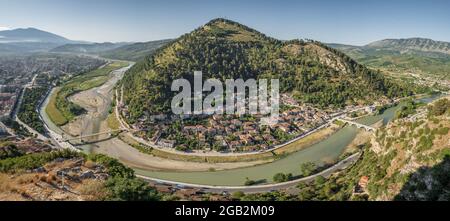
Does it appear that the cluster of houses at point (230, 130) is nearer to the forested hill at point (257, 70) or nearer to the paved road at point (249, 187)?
the forested hill at point (257, 70)

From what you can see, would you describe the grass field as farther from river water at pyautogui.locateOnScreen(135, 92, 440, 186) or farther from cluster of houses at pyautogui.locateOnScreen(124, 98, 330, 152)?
river water at pyautogui.locateOnScreen(135, 92, 440, 186)

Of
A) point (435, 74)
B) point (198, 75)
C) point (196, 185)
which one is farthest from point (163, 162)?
point (435, 74)

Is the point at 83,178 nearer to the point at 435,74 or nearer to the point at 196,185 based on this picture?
the point at 196,185

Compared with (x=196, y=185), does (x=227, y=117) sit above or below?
above

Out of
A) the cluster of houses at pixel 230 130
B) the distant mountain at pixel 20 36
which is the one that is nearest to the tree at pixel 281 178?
the cluster of houses at pixel 230 130

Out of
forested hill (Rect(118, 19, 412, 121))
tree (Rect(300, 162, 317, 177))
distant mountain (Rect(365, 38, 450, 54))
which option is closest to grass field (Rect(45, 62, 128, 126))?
forested hill (Rect(118, 19, 412, 121))
